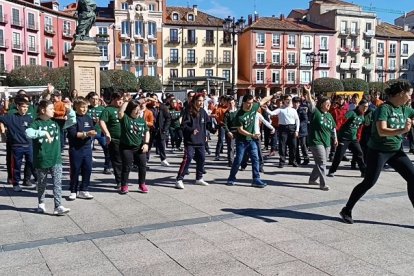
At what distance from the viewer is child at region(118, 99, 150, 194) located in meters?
7.49

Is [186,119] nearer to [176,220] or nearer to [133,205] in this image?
[133,205]

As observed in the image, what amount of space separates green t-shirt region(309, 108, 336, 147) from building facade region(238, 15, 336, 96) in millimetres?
55612

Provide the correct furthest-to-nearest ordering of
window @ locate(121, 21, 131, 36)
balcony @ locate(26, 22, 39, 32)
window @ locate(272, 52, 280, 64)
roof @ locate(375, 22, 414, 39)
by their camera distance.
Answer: roof @ locate(375, 22, 414, 39), window @ locate(272, 52, 280, 64), window @ locate(121, 21, 131, 36), balcony @ locate(26, 22, 39, 32)

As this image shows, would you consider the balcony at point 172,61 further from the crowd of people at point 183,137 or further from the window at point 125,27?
the crowd of people at point 183,137

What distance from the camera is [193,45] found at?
6138 cm

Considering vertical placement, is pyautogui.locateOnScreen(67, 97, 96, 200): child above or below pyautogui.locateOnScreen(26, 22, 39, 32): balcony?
below

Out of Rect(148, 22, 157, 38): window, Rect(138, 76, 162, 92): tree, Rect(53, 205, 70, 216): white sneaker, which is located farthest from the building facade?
Rect(53, 205, 70, 216): white sneaker

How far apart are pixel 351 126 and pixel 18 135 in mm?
6624

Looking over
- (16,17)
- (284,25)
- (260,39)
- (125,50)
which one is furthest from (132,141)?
(284,25)

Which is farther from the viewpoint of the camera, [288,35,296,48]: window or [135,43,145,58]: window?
[288,35,296,48]: window

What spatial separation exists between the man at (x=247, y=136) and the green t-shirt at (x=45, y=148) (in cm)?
337

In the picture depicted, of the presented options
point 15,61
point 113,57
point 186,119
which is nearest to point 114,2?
point 113,57

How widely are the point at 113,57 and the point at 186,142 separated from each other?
52.9 m

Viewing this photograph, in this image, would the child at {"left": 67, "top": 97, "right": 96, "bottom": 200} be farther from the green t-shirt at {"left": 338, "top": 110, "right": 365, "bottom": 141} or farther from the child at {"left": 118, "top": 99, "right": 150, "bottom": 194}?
the green t-shirt at {"left": 338, "top": 110, "right": 365, "bottom": 141}
